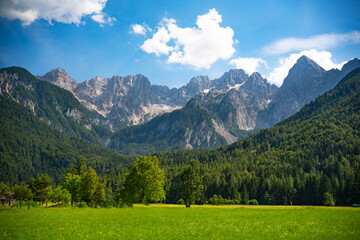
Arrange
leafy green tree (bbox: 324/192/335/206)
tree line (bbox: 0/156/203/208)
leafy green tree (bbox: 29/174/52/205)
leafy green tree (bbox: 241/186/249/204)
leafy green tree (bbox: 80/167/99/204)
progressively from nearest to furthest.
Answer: tree line (bbox: 0/156/203/208) → leafy green tree (bbox: 80/167/99/204) → leafy green tree (bbox: 324/192/335/206) → leafy green tree (bbox: 29/174/52/205) → leafy green tree (bbox: 241/186/249/204)

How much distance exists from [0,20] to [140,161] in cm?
5181

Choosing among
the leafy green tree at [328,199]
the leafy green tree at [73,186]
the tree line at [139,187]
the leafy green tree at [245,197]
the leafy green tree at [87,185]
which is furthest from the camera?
the leafy green tree at [245,197]

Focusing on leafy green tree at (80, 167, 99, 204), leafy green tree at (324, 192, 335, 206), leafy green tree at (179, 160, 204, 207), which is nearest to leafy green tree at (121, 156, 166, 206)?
leafy green tree at (179, 160, 204, 207)

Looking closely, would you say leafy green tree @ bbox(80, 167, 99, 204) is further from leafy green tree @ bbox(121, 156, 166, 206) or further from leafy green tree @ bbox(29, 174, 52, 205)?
leafy green tree @ bbox(29, 174, 52, 205)

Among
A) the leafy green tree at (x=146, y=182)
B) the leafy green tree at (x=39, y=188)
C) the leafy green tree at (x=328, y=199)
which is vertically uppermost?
the leafy green tree at (x=146, y=182)

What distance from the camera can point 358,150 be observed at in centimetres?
17650

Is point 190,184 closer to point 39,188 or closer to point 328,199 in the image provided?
point 328,199

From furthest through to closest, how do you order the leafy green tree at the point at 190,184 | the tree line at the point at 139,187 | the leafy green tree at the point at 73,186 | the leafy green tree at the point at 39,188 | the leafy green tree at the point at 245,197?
the leafy green tree at the point at 245,197 < the leafy green tree at the point at 39,188 < the leafy green tree at the point at 73,186 < the leafy green tree at the point at 190,184 < the tree line at the point at 139,187

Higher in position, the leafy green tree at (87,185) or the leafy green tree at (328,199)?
the leafy green tree at (87,185)

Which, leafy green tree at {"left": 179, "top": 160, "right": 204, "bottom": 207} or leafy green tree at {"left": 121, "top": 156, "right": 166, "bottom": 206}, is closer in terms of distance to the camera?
leafy green tree at {"left": 121, "top": 156, "right": 166, "bottom": 206}

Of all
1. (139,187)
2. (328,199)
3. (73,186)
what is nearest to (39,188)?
(73,186)

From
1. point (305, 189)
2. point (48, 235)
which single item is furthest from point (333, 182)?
point (48, 235)

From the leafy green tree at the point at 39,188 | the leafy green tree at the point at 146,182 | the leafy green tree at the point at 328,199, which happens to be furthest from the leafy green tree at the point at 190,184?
the leafy green tree at the point at 39,188

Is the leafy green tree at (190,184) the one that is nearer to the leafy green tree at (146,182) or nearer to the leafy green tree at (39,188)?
the leafy green tree at (146,182)
